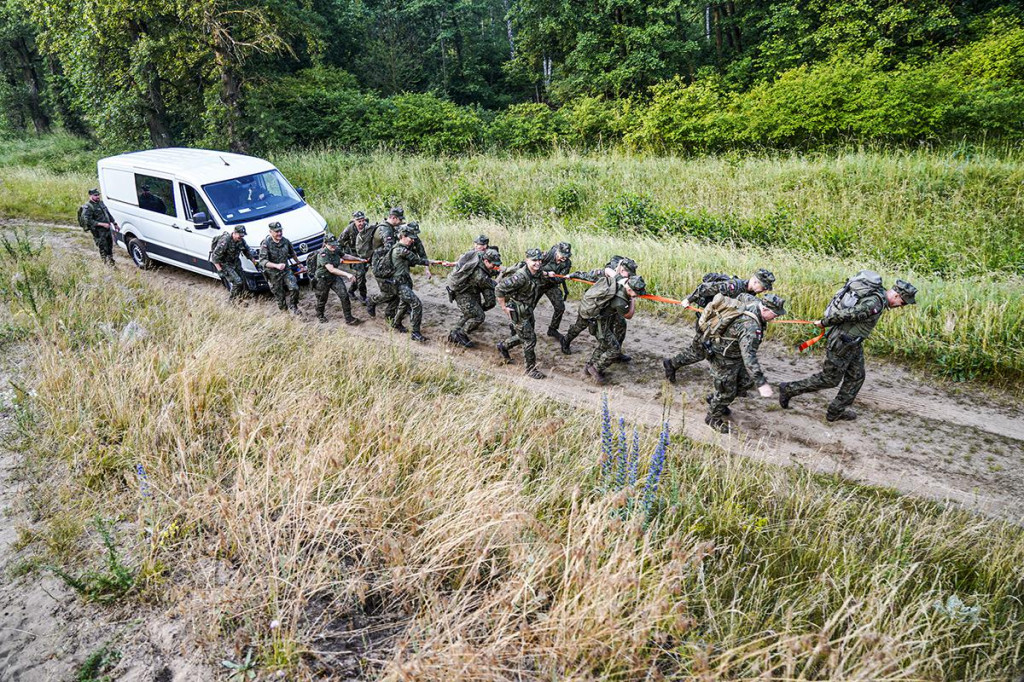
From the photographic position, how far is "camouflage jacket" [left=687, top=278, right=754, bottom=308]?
662cm

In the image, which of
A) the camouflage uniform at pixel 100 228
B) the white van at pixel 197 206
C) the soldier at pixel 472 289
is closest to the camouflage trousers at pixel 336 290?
the white van at pixel 197 206

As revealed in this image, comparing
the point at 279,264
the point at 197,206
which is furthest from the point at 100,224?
the point at 279,264

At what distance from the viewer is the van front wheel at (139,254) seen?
11.4 m

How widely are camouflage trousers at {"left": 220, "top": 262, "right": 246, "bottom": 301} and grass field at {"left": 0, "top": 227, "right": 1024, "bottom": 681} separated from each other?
12.3ft

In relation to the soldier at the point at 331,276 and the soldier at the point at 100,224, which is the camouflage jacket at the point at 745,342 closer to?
the soldier at the point at 331,276

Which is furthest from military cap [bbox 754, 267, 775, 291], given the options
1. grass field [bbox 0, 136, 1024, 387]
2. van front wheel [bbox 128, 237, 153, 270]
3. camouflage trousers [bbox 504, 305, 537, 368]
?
van front wheel [bbox 128, 237, 153, 270]

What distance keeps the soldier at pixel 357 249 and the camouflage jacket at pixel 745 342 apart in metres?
5.72

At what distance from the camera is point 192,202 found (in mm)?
10047

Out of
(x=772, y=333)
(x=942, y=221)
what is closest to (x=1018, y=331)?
(x=772, y=333)

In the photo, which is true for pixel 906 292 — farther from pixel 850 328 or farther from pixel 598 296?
pixel 598 296

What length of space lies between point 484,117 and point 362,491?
26766 mm

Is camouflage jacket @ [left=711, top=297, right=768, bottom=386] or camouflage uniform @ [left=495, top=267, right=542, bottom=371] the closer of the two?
camouflage jacket @ [left=711, top=297, right=768, bottom=386]

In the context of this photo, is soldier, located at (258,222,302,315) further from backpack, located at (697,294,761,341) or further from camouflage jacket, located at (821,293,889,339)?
camouflage jacket, located at (821,293,889,339)

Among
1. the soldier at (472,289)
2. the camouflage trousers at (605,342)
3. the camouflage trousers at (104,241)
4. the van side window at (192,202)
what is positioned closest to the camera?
the camouflage trousers at (605,342)
